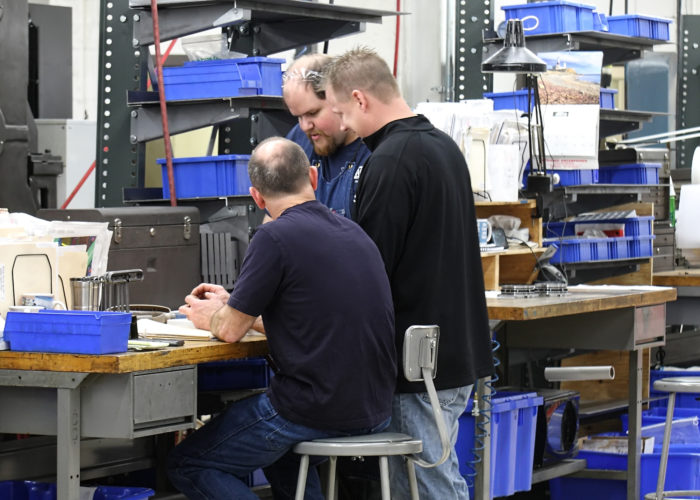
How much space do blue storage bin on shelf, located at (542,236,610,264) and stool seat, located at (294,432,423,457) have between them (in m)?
2.65

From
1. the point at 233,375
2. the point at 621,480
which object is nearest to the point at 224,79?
the point at 233,375

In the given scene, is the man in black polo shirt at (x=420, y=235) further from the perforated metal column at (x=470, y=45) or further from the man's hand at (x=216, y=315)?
the perforated metal column at (x=470, y=45)

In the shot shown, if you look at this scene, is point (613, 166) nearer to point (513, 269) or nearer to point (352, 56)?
point (513, 269)

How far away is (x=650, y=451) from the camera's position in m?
5.04

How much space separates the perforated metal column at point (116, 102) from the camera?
4.86 metres

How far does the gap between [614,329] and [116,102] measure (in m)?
2.23

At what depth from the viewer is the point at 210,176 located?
4766 mm

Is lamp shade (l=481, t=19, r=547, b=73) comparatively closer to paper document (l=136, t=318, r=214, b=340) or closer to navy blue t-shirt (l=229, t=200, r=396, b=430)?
navy blue t-shirt (l=229, t=200, r=396, b=430)

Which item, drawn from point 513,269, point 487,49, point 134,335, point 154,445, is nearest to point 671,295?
point 513,269

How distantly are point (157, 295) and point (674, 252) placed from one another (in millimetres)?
3453

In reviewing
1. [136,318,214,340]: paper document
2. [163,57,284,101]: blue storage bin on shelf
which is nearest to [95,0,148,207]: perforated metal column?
[163,57,284,101]: blue storage bin on shelf

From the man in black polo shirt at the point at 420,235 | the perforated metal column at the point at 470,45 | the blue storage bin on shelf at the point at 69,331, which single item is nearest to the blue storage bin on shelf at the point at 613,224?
the perforated metal column at the point at 470,45

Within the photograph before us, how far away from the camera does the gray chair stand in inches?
113

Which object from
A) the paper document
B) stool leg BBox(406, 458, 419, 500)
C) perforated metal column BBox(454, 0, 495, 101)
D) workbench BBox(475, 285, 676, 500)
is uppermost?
perforated metal column BBox(454, 0, 495, 101)
